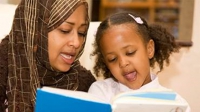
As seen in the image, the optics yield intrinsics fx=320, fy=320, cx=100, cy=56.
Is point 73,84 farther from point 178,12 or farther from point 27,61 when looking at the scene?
point 178,12

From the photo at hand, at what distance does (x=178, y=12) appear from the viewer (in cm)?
194

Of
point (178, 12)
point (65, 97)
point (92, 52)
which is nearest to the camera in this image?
point (65, 97)

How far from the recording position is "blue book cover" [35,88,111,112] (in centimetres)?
67

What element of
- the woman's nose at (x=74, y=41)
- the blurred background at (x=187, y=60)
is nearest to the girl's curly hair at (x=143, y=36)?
the woman's nose at (x=74, y=41)

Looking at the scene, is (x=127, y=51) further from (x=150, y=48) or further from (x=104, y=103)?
(x=104, y=103)

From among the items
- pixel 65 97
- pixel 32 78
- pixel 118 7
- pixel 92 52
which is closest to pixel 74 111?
pixel 65 97

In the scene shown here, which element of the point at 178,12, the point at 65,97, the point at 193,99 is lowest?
the point at 193,99

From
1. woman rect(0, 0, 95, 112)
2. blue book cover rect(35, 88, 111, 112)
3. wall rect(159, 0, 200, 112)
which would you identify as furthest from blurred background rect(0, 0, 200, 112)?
blue book cover rect(35, 88, 111, 112)

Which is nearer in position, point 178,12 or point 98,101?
point 98,101

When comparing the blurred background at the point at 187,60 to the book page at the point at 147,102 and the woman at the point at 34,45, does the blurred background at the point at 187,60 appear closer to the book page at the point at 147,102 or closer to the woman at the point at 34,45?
the woman at the point at 34,45

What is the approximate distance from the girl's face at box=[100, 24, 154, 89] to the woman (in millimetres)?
115

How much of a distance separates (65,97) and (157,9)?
5.31 ft

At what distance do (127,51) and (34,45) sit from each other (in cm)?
33

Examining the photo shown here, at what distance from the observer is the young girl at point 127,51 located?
1104mm
